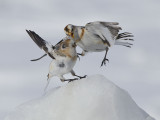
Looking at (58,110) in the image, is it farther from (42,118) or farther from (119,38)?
(119,38)

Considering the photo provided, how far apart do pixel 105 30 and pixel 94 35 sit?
0.38 feet

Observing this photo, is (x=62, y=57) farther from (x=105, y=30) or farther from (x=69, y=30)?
(x=105, y=30)

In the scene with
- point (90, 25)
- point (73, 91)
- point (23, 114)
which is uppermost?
point (90, 25)

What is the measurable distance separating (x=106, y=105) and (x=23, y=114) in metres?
0.67

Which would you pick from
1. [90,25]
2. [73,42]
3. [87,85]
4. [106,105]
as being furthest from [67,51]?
[106,105]

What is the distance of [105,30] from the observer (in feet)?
11.5

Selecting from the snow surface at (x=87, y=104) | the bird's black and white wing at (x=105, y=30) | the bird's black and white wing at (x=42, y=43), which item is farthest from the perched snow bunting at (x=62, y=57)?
the snow surface at (x=87, y=104)

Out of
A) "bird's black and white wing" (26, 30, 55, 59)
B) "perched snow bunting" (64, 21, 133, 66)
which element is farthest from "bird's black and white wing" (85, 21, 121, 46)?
"bird's black and white wing" (26, 30, 55, 59)

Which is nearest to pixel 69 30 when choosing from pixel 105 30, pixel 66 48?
pixel 66 48

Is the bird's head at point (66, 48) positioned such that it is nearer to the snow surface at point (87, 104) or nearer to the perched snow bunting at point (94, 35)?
the perched snow bunting at point (94, 35)

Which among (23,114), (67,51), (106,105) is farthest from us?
(67,51)

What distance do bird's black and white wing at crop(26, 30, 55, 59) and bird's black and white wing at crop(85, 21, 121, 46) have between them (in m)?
0.39

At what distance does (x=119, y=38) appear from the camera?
12.2 ft

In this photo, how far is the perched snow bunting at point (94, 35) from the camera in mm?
3416
